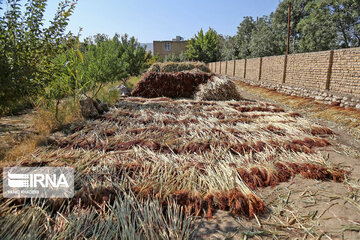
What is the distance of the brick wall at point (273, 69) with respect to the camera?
11.2 meters

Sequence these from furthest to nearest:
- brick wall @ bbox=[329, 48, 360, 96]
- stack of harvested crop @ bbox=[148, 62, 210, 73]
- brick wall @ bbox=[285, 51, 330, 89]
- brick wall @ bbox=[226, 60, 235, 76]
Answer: brick wall @ bbox=[226, 60, 235, 76]
stack of harvested crop @ bbox=[148, 62, 210, 73]
brick wall @ bbox=[285, 51, 330, 89]
brick wall @ bbox=[329, 48, 360, 96]

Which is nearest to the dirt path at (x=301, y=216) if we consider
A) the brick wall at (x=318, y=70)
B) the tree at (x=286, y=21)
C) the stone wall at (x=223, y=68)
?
the brick wall at (x=318, y=70)

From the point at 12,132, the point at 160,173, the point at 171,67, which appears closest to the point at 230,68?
the point at 171,67

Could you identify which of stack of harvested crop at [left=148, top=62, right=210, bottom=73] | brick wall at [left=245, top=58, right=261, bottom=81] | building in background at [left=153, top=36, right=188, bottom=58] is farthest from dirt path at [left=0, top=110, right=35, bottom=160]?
building in background at [left=153, top=36, right=188, bottom=58]

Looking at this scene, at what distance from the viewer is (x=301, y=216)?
1.79m

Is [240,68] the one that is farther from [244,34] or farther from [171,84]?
[244,34]

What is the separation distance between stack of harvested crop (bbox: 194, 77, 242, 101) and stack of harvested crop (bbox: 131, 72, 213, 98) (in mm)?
626

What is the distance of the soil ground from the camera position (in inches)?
63.9

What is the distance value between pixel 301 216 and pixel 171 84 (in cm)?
745

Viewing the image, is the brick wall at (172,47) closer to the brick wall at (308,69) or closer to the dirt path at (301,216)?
the brick wall at (308,69)

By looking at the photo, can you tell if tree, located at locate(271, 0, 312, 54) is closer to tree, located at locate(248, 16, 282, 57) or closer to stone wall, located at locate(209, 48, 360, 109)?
tree, located at locate(248, 16, 282, 57)

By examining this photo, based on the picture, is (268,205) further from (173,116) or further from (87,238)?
(173,116)

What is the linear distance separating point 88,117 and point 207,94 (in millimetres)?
4593

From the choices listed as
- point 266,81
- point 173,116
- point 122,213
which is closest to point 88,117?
point 173,116
